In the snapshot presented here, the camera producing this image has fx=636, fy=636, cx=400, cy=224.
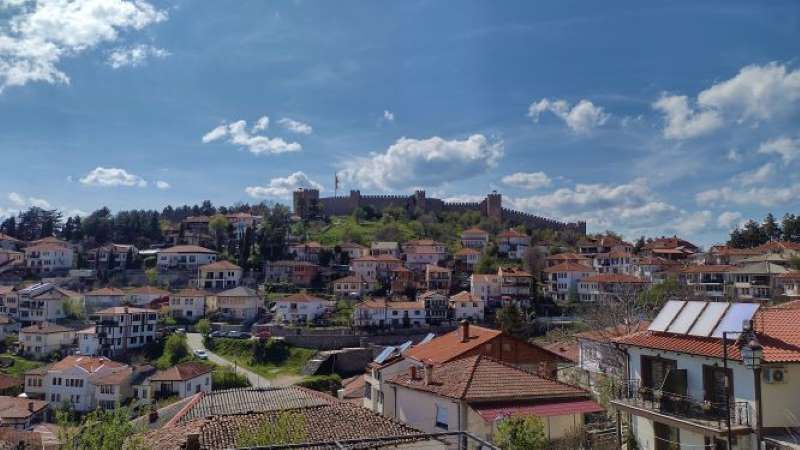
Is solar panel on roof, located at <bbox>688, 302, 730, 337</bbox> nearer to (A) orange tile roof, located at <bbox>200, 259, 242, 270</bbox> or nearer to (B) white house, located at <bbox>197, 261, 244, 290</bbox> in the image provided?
(B) white house, located at <bbox>197, 261, 244, 290</bbox>

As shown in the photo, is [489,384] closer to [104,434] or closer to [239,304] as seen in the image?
[104,434]

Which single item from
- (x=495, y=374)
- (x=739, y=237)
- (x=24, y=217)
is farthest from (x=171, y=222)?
(x=495, y=374)

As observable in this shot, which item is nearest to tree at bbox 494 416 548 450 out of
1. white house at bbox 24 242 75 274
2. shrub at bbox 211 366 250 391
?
shrub at bbox 211 366 250 391

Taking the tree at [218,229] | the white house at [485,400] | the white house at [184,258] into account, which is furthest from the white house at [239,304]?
the white house at [485,400]

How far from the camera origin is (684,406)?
1421 centimetres

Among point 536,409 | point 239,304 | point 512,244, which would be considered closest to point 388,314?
point 239,304

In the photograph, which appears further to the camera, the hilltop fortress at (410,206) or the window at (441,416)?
the hilltop fortress at (410,206)

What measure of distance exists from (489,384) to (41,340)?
55322 millimetres

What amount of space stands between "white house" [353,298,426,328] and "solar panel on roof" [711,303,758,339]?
5144 cm

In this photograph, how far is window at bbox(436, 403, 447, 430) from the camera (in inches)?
693

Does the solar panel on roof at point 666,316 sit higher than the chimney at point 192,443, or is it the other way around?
the solar panel on roof at point 666,316

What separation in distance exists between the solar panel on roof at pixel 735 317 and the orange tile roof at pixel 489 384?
5.11m

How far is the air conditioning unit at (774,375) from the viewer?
12.6m

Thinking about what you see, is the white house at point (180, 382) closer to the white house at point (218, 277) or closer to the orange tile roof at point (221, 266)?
the white house at point (218, 277)
